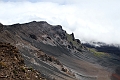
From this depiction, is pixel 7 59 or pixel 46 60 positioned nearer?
pixel 7 59

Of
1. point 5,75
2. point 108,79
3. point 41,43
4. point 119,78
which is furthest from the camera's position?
point 41,43

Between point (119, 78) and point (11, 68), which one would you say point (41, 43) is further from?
point (11, 68)

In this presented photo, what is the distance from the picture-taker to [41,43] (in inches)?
7776

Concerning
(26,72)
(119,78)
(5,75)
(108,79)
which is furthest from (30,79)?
(119,78)

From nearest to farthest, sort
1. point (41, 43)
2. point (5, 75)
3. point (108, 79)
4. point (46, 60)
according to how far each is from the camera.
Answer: point (5, 75), point (46, 60), point (108, 79), point (41, 43)

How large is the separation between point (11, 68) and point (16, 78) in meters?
2.33

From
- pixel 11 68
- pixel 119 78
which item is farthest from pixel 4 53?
pixel 119 78

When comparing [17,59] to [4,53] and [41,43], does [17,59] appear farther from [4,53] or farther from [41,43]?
[41,43]

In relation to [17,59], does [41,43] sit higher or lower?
higher

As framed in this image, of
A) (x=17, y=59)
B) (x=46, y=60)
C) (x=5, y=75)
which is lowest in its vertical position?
(x=5, y=75)

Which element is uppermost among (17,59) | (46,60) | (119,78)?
(119,78)

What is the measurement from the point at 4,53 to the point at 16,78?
826 centimetres

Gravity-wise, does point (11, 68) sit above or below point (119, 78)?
below

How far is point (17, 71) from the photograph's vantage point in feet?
149
